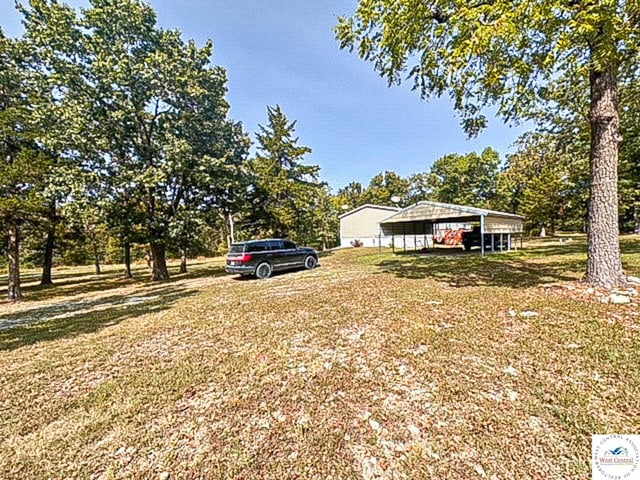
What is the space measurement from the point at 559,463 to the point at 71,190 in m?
14.4

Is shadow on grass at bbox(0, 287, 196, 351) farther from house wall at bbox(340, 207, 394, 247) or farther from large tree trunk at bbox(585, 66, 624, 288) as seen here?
house wall at bbox(340, 207, 394, 247)

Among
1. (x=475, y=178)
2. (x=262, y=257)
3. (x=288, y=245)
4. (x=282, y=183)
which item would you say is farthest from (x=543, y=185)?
(x=262, y=257)

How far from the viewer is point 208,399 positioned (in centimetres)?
298

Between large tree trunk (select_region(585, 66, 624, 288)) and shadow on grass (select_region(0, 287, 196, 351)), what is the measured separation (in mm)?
9724

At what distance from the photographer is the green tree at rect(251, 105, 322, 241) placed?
18.4 meters

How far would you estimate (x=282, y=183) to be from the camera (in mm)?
18781

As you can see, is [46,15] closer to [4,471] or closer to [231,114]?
[231,114]

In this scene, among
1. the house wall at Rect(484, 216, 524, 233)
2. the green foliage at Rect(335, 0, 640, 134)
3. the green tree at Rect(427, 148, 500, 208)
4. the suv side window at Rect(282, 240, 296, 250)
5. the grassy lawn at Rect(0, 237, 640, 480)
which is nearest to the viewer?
the grassy lawn at Rect(0, 237, 640, 480)

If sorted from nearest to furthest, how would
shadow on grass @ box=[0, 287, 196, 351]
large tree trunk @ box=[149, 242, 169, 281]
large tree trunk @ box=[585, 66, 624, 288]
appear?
large tree trunk @ box=[585, 66, 624, 288]
shadow on grass @ box=[0, 287, 196, 351]
large tree trunk @ box=[149, 242, 169, 281]

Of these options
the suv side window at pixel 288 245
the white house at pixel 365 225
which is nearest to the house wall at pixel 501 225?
the suv side window at pixel 288 245

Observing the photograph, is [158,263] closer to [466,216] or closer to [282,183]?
[282,183]

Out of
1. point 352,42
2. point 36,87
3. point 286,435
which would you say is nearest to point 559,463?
point 286,435

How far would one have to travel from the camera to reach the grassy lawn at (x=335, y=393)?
214 cm

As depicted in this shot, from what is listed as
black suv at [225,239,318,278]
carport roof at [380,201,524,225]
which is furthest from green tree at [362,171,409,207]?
black suv at [225,239,318,278]
